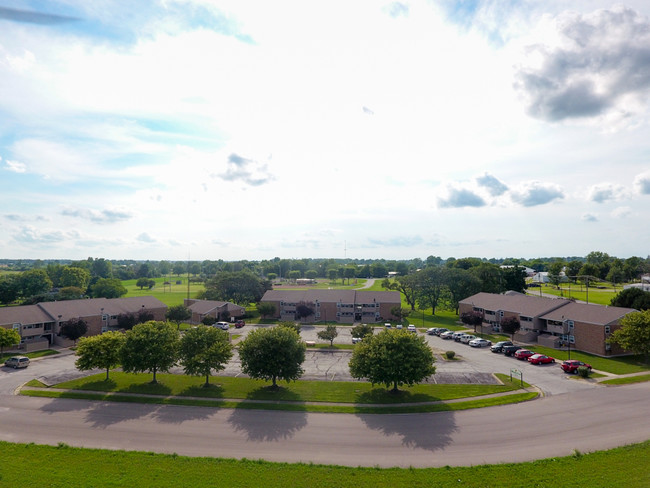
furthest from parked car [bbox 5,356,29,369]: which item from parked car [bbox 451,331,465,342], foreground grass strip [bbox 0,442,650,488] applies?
parked car [bbox 451,331,465,342]

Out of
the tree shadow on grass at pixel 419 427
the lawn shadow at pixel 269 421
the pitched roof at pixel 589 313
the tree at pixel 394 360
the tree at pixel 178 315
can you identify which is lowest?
the lawn shadow at pixel 269 421

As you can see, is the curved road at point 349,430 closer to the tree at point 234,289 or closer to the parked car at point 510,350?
the parked car at point 510,350

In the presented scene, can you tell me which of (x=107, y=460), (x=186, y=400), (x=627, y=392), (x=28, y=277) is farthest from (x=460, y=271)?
(x=28, y=277)

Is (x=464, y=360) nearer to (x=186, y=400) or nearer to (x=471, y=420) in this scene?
(x=471, y=420)

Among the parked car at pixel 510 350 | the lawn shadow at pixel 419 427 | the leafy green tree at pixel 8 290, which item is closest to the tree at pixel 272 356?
the lawn shadow at pixel 419 427

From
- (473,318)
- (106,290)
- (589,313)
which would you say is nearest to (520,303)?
(473,318)

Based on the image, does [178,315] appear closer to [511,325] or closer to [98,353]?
[98,353]

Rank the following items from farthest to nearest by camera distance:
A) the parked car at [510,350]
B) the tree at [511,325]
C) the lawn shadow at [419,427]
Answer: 1. the tree at [511,325]
2. the parked car at [510,350]
3. the lawn shadow at [419,427]

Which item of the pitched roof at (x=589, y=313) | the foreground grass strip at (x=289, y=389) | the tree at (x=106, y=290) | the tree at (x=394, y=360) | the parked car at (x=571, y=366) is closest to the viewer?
the tree at (x=394, y=360)
